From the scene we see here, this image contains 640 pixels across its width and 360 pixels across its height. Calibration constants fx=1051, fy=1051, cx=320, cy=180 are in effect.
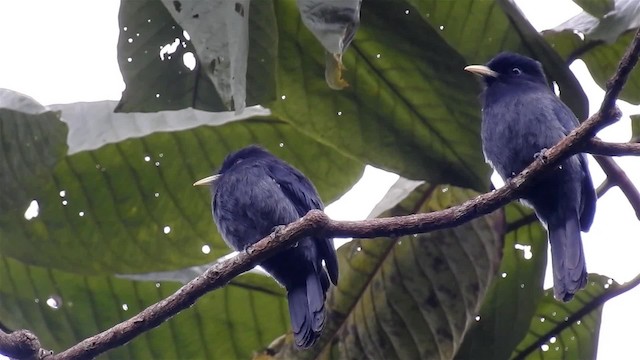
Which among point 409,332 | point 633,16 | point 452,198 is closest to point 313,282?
point 409,332

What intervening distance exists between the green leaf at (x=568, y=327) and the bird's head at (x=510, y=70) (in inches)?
35.8

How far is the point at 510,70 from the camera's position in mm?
4535

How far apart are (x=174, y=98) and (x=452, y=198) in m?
1.27

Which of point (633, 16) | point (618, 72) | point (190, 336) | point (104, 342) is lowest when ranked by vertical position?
point (190, 336)

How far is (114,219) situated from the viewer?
4.23m

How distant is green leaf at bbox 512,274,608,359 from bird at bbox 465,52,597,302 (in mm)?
465

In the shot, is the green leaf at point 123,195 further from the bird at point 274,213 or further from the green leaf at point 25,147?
the green leaf at point 25,147

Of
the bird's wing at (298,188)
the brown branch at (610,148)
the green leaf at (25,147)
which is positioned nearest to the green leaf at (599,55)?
the bird's wing at (298,188)

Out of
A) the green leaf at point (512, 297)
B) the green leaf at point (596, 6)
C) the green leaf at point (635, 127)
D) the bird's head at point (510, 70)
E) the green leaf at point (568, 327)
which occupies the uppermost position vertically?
the green leaf at point (596, 6)

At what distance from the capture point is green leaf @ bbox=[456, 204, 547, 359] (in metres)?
4.24

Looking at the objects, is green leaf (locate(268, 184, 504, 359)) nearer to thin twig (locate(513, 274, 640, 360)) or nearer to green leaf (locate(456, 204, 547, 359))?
green leaf (locate(456, 204, 547, 359))

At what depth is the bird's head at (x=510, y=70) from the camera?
4453 mm

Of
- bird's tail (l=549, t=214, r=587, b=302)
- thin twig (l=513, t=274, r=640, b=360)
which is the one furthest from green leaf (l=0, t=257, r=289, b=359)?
bird's tail (l=549, t=214, r=587, b=302)

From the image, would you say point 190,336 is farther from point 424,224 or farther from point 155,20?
point 424,224
